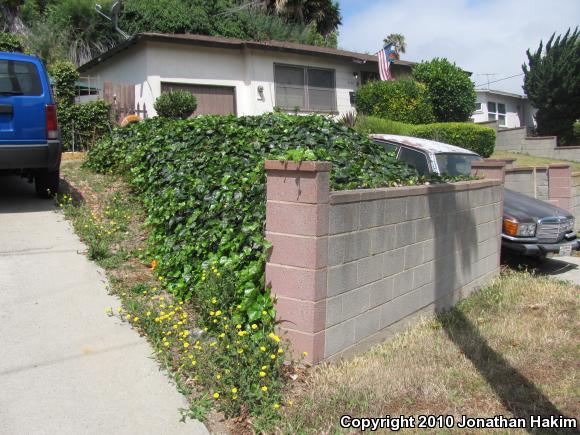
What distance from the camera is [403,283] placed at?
4.79m

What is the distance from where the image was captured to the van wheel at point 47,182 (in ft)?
23.1

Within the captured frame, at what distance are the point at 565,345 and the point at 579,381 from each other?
0.75 m

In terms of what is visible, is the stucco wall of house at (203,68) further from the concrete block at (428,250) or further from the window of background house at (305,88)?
the concrete block at (428,250)

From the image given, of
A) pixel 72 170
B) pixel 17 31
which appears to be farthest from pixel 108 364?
pixel 17 31

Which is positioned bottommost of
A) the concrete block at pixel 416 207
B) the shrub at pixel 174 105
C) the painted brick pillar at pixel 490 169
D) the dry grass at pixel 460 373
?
the dry grass at pixel 460 373

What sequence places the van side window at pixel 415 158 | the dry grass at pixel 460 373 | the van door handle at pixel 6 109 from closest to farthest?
the dry grass at pixel 460 373
the van door handle at pixel 6 109
the van side window at pixel 415 158

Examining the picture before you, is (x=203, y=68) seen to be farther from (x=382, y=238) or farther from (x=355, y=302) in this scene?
(x=355, y=302)

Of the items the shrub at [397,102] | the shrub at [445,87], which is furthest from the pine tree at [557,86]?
the shrub at [397,102]

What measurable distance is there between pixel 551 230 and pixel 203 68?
11701 millimetres

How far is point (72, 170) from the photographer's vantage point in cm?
886

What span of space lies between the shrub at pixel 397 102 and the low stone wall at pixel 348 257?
12860mm

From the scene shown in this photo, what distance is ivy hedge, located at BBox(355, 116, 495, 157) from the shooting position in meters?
14.9

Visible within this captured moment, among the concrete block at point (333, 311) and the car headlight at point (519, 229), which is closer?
the concrete block at point (333, 311)

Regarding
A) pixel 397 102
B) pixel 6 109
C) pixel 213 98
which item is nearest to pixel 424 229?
pixel 6 109
